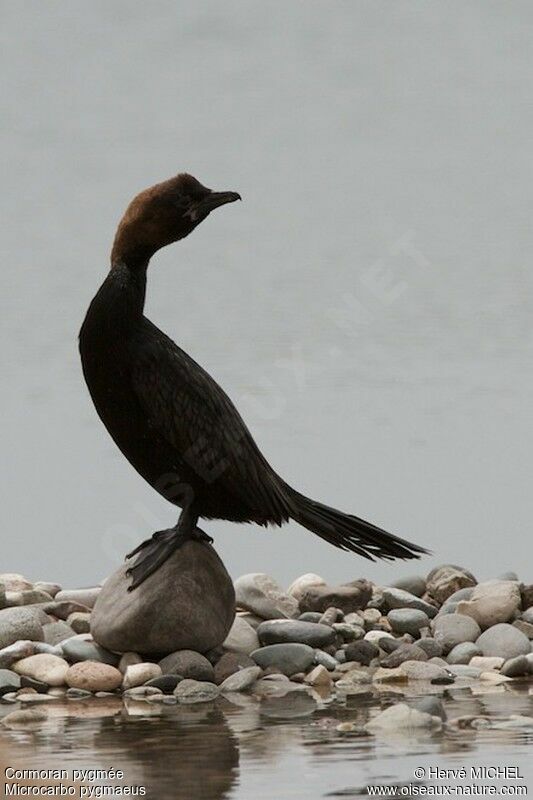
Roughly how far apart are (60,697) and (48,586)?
2.89 metres

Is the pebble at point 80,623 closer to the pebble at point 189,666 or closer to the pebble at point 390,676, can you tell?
the pebble at point 189,666

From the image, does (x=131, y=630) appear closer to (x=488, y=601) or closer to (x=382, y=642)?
(x=382, y=642)

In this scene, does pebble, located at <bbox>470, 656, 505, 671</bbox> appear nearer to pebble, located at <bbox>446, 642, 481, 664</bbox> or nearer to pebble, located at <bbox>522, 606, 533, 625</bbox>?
pebble, located at <bbox>446, 642, 481, 664</bbox>

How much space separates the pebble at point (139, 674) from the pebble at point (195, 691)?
0.77ft

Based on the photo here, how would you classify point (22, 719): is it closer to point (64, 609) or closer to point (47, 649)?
point (47, 649)

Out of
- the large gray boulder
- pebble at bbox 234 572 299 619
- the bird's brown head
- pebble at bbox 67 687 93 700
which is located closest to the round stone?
pebble at bbox 234 572 299 619

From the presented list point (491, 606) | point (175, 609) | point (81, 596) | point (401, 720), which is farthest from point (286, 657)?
point (81, 596)

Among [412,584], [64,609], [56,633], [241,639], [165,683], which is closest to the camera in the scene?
[165,683]

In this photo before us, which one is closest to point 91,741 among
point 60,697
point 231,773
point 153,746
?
point 153,746

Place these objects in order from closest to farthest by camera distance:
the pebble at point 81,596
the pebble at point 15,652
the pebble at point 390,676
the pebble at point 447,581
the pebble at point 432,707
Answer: the pebble at point 432,707, the pebble at point 390,676, the pebble at point 15,652, the pebble at point 81,596, the pebble at point 447,581

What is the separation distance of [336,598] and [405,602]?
0.47m

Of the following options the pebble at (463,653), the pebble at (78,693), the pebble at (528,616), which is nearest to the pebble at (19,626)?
the pebble at (78,693)

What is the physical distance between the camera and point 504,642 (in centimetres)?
860

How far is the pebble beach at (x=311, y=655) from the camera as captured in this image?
7.59 m
